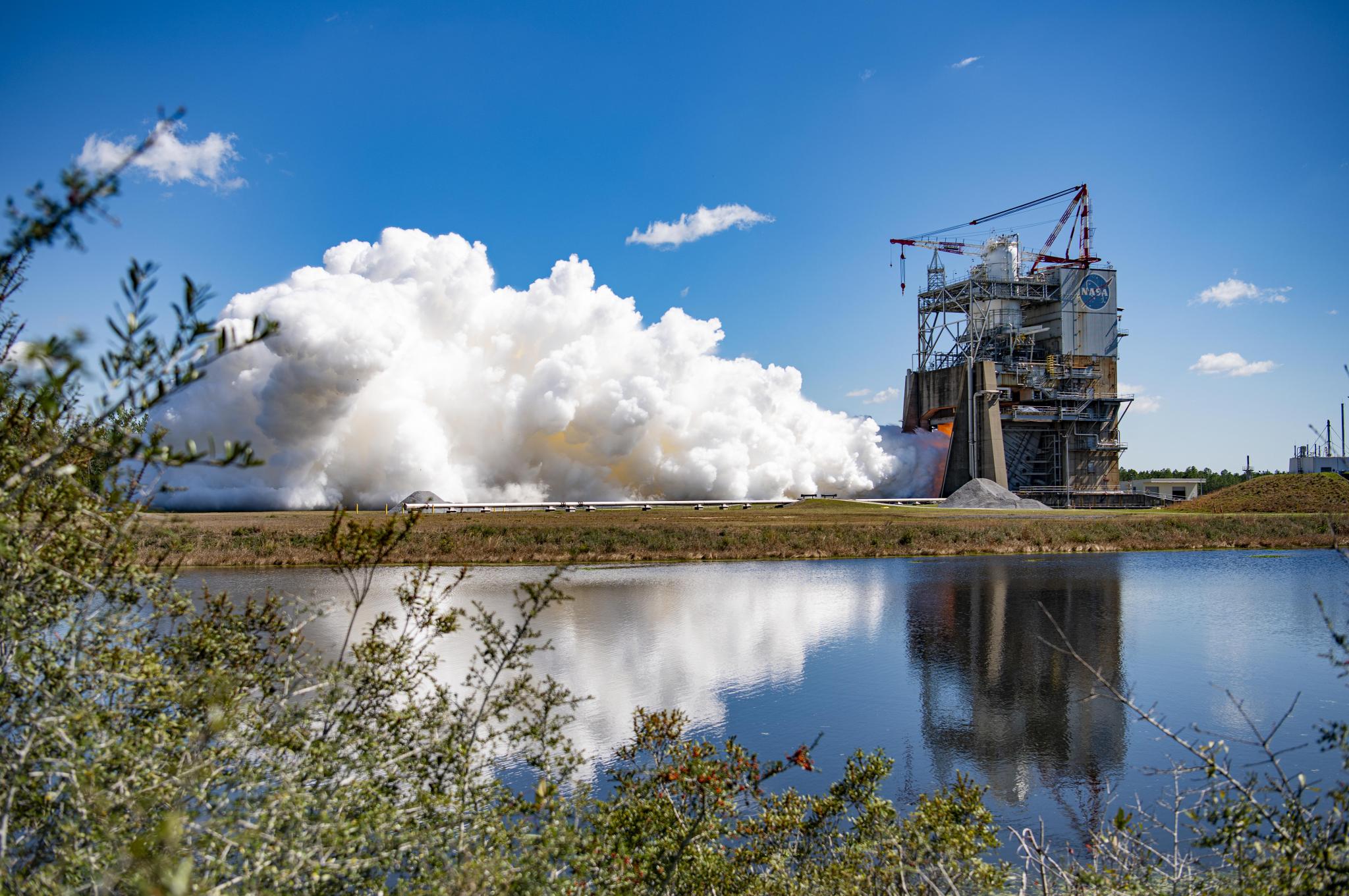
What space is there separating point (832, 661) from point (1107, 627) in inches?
300

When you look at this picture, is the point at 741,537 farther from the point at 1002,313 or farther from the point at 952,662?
the point at 1002,313

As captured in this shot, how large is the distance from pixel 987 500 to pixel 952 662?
43.0m

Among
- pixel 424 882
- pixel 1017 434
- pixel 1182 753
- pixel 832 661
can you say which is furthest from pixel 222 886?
pixel 1017 434

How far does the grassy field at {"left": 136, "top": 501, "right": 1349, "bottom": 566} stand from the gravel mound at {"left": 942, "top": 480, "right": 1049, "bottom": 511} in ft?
23.5

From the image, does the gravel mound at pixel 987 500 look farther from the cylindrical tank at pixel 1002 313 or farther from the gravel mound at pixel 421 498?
the gravel mound at pixel 421 498

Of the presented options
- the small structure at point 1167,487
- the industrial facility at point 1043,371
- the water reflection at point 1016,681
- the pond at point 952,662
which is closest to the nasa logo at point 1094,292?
the industrial facility at point 1043,371

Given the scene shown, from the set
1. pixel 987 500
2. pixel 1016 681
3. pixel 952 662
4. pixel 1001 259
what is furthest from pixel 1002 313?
pixel 1016 681

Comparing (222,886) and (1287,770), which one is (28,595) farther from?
(1287,770)

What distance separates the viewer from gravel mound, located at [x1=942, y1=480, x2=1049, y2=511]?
55.7m

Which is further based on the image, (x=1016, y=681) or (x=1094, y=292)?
(x=1094, y=292)

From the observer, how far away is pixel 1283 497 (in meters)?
55.1

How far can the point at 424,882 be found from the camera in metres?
4.66

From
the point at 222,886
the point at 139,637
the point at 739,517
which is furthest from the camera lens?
the point at 739,517

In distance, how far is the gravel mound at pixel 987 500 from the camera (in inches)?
2194
